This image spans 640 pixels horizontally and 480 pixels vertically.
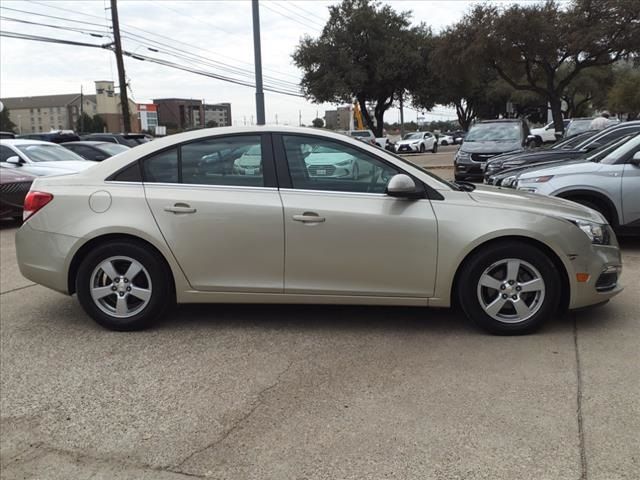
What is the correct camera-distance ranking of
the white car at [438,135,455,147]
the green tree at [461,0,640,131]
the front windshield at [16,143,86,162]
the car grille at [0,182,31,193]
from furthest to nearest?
the white car at [438,135,455,147]
the green tree at [461,0,640,131]
the front windshield at [16,143,86,162]
the car grille at [0,182,31,193]

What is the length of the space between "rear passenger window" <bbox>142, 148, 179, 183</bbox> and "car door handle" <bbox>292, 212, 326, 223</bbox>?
3.43ft

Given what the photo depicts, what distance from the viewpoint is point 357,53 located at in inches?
1473

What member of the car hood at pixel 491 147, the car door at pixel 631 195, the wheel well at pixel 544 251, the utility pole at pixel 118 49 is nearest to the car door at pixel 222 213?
the wheel well at pixel 544 251

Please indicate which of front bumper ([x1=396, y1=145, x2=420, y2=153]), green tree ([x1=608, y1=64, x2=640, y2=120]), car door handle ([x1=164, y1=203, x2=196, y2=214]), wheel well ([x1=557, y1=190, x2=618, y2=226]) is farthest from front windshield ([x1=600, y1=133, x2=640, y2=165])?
green tree ([x1=608, y1=64, x2=640, y2=120])

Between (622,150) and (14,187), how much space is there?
9.69 meters

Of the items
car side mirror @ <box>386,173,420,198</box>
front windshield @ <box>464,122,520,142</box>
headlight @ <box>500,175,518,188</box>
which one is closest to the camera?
car side mirror @ <box>386,173,420,198</box>

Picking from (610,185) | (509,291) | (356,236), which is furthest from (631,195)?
(356,236)

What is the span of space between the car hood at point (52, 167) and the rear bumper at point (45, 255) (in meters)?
6.38

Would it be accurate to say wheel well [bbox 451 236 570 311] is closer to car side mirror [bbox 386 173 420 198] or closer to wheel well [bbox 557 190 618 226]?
car side mirror [bbox 386 173 420 198]

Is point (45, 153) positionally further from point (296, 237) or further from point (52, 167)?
point (296, 237)

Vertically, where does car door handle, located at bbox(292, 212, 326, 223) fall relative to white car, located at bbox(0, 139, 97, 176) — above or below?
A: below

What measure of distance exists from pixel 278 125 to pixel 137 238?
55.9 inches

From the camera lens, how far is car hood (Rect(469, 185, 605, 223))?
4.53 meters

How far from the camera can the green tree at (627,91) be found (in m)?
44.1
